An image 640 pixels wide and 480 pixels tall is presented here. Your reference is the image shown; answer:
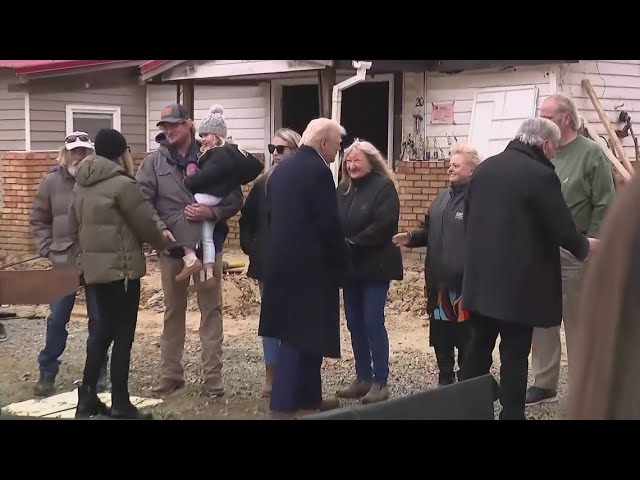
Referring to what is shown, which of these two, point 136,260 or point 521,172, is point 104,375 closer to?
point 136,260

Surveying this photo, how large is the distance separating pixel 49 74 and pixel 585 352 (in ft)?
39.4

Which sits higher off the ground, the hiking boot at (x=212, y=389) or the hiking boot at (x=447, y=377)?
the hiking boot at (x=447, y=377)

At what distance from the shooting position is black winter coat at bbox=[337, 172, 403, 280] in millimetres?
5344

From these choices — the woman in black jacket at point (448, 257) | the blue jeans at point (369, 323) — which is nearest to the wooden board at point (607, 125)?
the woman in black jacket at point (448, 257)

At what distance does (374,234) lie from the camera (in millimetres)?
5324

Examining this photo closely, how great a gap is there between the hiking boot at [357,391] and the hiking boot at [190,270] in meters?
1.28

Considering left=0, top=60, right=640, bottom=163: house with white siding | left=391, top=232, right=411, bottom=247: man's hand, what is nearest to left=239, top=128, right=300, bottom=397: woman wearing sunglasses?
left=391, top=232, right=411, bottom=247: man's hand

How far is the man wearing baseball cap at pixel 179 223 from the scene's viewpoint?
5.42 metres

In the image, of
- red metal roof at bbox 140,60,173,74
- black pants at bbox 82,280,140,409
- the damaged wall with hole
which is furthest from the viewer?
red metal roof at bbox 140,60,173,74

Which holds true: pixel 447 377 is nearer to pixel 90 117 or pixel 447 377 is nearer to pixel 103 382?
pixel 103 382

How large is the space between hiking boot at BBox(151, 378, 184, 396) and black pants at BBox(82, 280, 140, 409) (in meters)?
0.69

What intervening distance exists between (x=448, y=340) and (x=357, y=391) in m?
0.72

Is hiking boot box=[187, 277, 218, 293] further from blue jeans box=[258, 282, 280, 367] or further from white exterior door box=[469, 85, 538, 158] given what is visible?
white exterior door box=[469, 85, 538, 158]

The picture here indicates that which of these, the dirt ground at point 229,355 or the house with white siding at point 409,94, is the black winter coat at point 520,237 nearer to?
the dirt ground at point 229,355
